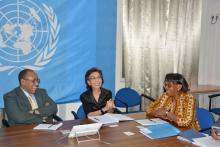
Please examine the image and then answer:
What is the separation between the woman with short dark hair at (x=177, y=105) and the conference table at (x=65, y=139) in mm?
446

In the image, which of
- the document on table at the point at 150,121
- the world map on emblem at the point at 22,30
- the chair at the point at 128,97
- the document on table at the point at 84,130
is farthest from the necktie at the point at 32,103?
the chair at the point at 128,97

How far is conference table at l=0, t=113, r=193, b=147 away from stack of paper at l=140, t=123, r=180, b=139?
0.05 meters

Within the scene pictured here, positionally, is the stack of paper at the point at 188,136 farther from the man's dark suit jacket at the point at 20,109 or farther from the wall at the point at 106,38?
the wall at the point at 106,38

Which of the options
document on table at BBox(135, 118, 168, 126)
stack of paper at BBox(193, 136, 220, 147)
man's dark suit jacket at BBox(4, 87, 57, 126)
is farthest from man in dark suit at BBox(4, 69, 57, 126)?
stack of paper at BBox(193, 136, 220, 147)

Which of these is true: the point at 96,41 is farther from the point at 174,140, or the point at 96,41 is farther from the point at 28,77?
the point at 174,140

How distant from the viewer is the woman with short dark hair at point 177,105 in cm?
288

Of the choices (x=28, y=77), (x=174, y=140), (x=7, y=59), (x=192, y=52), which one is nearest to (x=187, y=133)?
(x=174, y=140)

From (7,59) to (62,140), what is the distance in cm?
203

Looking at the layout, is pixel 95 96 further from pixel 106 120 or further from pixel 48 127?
pixel 48 127

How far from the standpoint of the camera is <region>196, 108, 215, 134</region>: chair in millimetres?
3209

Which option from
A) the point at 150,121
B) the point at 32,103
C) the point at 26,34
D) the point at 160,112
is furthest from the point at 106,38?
the point at 150,121

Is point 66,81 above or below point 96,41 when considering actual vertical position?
below

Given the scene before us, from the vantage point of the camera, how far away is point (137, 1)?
15.6ft

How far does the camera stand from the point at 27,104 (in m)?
3.29
